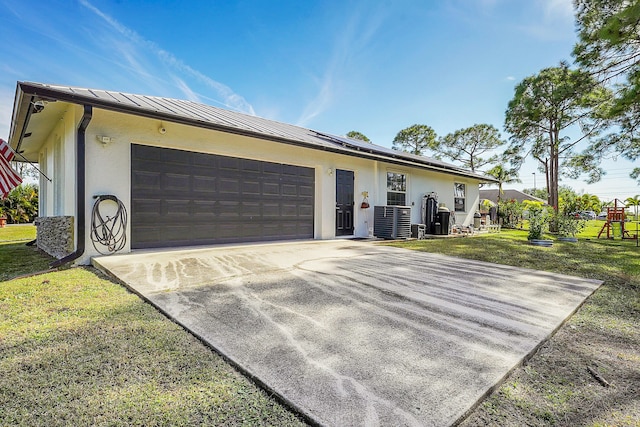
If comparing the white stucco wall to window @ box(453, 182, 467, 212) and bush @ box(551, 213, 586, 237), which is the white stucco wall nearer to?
window @ box(453, 182, 467, 212)

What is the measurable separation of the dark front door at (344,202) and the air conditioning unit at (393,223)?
0.99m

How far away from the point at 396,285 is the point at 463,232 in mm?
9885

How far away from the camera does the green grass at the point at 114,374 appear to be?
1395mm

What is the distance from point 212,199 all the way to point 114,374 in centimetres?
509

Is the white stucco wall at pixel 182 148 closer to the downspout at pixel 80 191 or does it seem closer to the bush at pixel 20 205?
the downspout at pixel 80 191

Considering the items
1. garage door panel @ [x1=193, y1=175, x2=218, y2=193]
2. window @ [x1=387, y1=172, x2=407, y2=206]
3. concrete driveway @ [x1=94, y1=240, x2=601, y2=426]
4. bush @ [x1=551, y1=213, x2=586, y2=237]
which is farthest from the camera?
window @ [x1=387, y1=172, x2=407, y2=206]

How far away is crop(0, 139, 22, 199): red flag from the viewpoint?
5758 millimetres

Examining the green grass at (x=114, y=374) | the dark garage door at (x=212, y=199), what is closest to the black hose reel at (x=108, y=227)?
the dark garage door at (x=212, y=199)

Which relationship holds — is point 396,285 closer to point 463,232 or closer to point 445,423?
point 445,423

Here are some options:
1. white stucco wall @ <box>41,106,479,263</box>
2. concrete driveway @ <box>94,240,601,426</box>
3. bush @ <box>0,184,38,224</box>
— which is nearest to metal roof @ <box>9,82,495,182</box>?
white stucco wall @ <box>41,106,479,263</box>

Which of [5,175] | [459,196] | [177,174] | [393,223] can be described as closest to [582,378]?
[177,174]

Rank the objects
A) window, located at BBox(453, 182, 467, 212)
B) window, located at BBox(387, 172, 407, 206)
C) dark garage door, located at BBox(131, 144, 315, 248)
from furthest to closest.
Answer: window, located at BBox(453, 182, 467, 212) → window, located at BBox(387, 172, 407, 206) → dark garage door, located at BBox(131, 144, 315, 248)

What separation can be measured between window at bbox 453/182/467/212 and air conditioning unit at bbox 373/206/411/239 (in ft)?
18.7

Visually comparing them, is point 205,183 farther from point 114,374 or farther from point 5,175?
point 114,374
